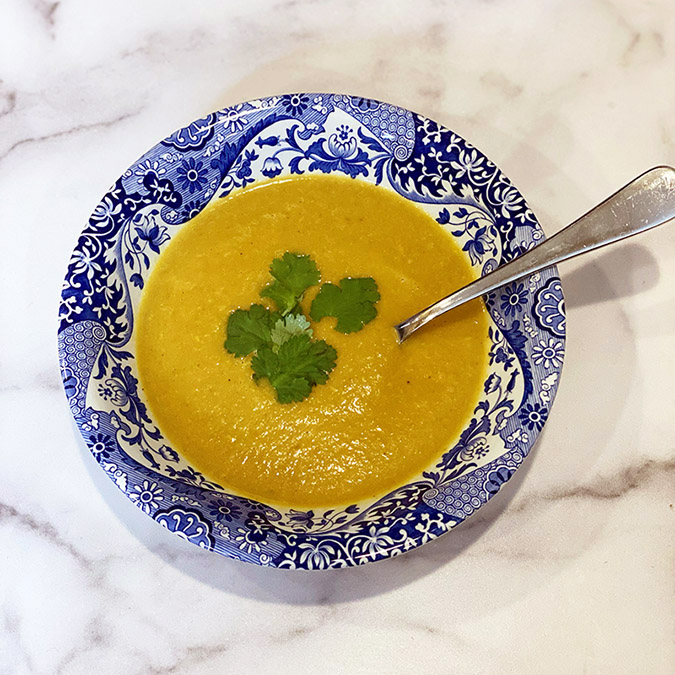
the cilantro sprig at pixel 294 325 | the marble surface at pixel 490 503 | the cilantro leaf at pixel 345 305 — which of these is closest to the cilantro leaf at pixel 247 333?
the cilantro sprig at pixel 294 325

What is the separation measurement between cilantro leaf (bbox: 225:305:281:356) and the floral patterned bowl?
28cm

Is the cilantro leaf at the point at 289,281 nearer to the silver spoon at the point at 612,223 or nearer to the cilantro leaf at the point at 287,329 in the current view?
the cilantro leaf at the point at 287,329

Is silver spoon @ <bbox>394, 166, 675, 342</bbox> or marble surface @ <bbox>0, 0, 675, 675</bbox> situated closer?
silver spoon @ <bbox>394, 166, 675, 342</bbox>

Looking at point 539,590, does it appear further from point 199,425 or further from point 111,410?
point 111,410

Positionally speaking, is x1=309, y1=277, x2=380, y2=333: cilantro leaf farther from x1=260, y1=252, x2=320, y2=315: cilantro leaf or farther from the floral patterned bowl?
the floral patterned bowl

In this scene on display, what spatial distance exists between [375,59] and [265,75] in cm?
37

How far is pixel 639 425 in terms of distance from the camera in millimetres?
2033

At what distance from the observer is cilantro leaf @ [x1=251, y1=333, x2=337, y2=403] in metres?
1.80

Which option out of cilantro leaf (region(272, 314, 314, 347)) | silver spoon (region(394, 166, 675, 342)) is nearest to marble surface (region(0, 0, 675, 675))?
silver spoon (region(394, 166, 675, 342))

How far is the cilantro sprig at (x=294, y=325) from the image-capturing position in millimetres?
1809

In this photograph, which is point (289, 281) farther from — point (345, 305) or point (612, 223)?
point (612, 223)

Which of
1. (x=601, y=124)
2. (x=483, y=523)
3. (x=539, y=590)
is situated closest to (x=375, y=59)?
(x=601, y=124)

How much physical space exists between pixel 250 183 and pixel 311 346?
0.54 meters

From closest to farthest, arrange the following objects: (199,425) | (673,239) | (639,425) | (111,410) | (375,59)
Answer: (111,410)
(199,425)
(639,425)
(673,239)
(375,59)
